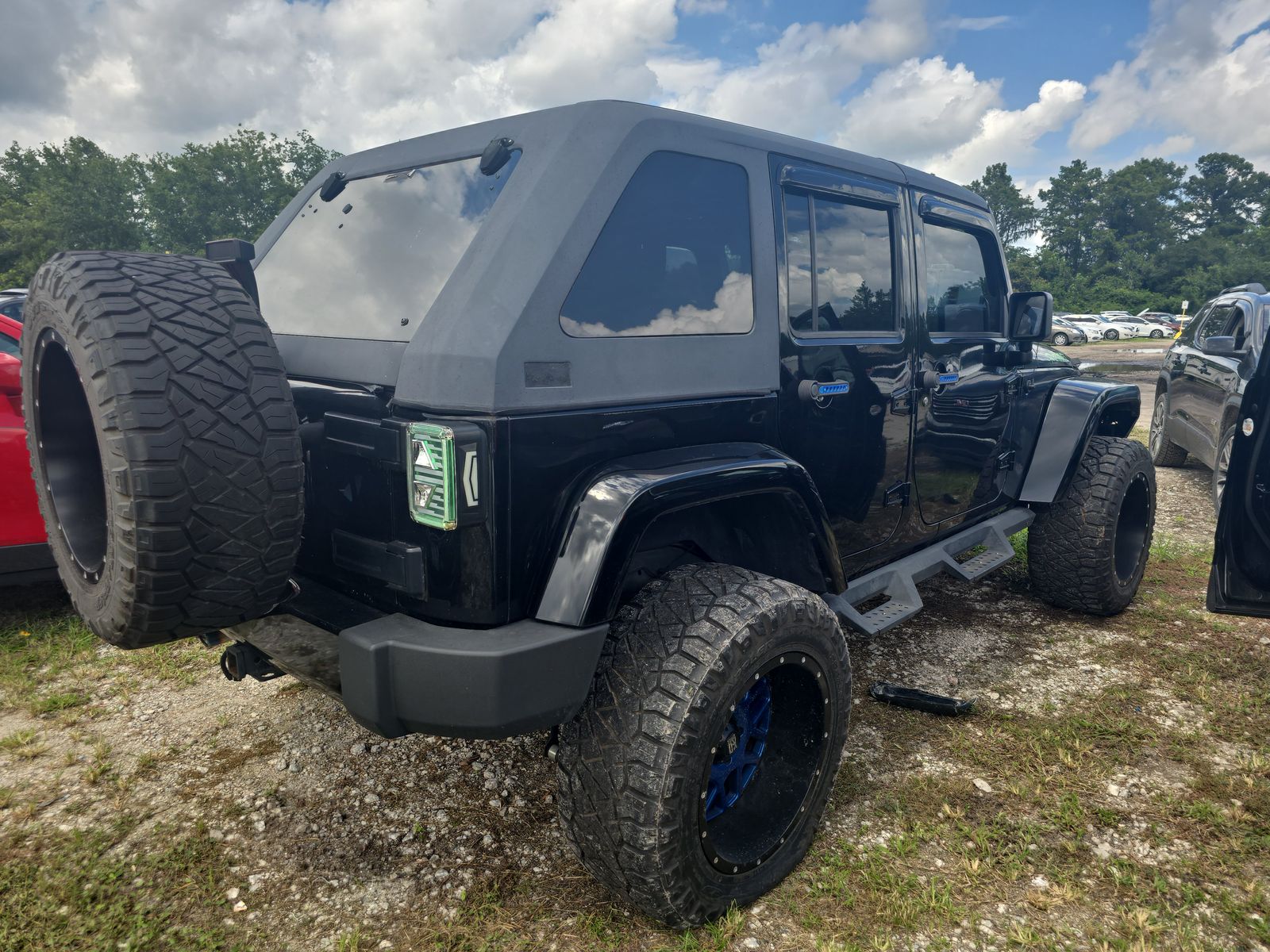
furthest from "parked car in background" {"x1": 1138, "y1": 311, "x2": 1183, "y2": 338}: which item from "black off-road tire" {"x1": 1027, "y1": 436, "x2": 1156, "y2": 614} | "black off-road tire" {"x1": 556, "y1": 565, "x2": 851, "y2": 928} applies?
"black off-road tire" {"x1": 556, "y1": 565, "x2": 851, "y2": 928}

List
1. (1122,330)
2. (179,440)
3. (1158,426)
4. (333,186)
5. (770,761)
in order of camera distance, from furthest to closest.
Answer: (1122,330) → (1158,426) → (333,186) → (770,761) → (179,440)

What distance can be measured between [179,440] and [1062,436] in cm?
399

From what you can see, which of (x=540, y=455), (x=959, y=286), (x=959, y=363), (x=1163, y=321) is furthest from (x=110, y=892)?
(x=1163, y=321)

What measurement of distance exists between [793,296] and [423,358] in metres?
1.30

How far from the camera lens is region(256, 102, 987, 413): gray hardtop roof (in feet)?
6.28

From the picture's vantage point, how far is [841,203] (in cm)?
293

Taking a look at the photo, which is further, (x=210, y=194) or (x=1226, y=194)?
(x=1226, y=194)

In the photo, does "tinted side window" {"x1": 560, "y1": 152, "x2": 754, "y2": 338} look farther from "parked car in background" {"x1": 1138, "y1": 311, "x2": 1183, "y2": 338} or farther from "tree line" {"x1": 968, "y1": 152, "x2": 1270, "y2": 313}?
"tree line" {"x1": 968, "y1": 152, "x2": 1270, "y2": 313}

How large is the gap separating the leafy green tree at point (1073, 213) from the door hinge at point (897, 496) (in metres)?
79.0

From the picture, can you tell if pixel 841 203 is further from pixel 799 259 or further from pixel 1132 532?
pixel 1132 532

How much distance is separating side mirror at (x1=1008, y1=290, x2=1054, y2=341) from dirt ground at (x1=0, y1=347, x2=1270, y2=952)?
5.18 feet

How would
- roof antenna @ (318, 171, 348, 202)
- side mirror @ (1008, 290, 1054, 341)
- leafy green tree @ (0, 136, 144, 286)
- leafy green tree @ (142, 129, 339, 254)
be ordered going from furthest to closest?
leafy green tree @ (142, 129, 339, 254) → leafy green tree @ (0, 136, 144, 286) → side mirror @ (1008, 290, 1054, 341) → roof antenna @ (318, 171, 348, 202)

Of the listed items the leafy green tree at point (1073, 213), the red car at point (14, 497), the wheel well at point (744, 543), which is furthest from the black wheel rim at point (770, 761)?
the leafy green tree at point (1073, 213)

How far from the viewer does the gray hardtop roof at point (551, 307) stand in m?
1.91
